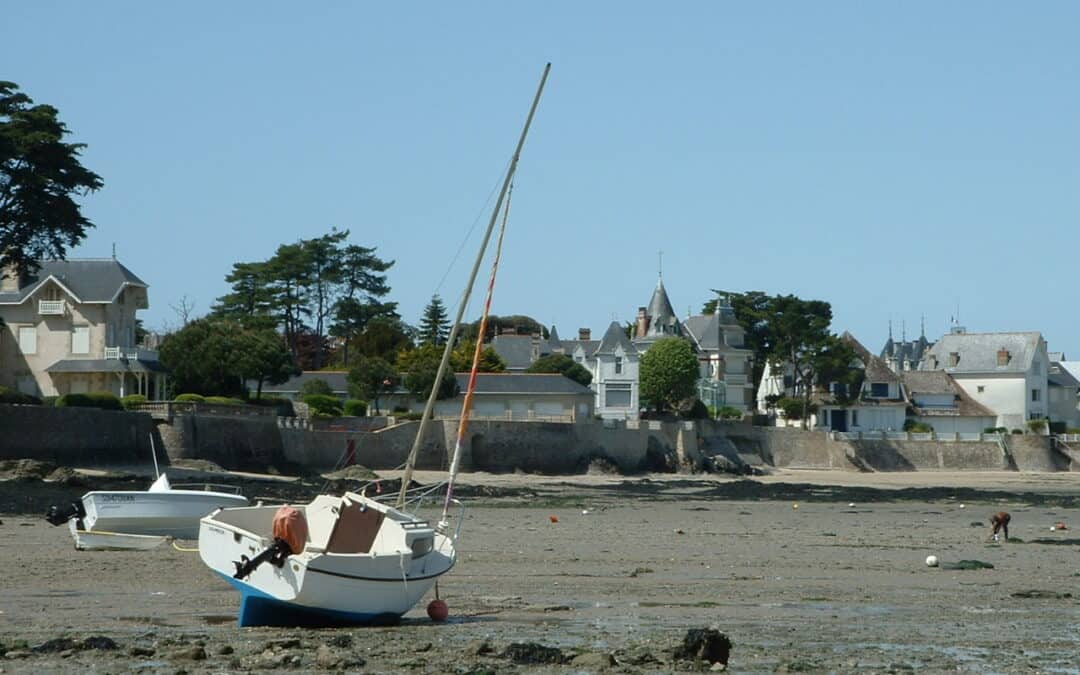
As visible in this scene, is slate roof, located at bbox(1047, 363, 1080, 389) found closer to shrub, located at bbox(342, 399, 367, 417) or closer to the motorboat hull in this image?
shrub, located at bbox(342, 399, 367, 417)

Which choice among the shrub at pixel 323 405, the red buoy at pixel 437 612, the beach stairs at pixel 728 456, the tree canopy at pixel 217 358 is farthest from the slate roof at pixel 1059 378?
the red buoy at pixel 437 612

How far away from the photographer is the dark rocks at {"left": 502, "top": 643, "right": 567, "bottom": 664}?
1459 centimetres

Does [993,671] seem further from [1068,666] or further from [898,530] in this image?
[898,530]

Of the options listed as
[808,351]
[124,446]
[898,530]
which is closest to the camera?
[898,530]

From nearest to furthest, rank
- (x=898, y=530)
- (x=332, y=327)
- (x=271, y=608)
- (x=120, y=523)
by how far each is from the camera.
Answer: (x=271, y=608), (x=120, y=523), (x=898, y=530), (x=332, y=327)

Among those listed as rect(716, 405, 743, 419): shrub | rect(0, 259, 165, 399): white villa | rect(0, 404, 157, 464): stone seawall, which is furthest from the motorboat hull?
rect(716, 405, 743, 419): shrub

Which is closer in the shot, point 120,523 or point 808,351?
point 120,523

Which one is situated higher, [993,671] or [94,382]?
[94,382]

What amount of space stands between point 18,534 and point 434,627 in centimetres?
1284

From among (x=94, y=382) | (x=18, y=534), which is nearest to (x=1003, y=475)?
(x=94, y=382)

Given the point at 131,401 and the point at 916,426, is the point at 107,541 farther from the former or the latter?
the point at 916,426

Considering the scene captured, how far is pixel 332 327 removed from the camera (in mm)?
103188

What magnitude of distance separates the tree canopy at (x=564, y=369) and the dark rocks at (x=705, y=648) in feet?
236

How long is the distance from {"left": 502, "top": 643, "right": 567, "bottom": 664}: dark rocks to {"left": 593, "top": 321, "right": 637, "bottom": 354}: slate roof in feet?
237
